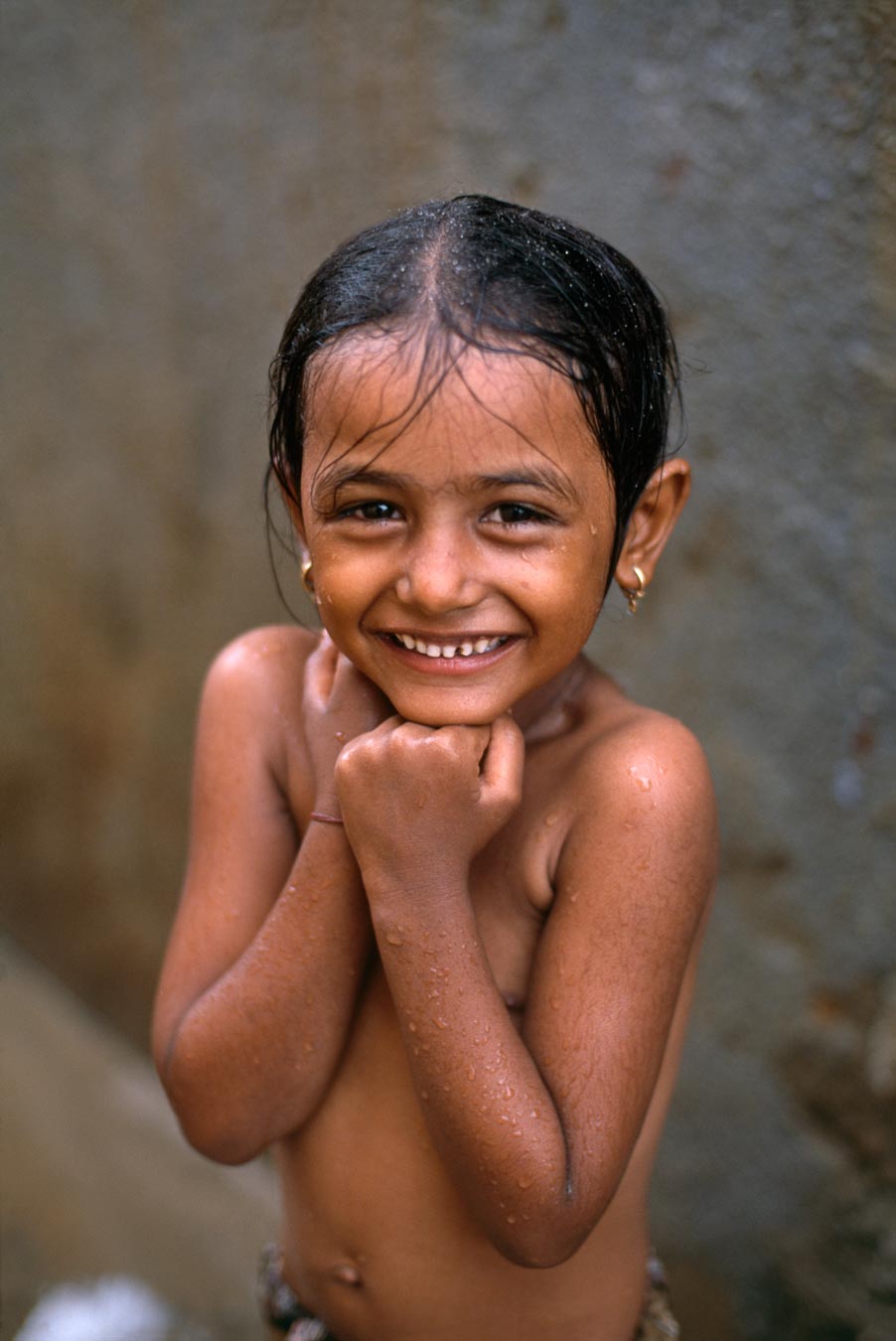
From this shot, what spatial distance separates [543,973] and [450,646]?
40 cm

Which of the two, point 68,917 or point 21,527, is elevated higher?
point 21,527

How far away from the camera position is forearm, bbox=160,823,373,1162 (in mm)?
1509

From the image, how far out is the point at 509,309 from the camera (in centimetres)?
133

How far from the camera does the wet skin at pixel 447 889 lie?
1356 millimetres

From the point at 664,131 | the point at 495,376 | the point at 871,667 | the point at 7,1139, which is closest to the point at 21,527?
the point at 7,1139

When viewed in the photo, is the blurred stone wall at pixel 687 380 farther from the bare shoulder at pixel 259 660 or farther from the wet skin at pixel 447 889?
the bare shoulder at pixel 259 660

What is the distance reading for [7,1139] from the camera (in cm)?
354

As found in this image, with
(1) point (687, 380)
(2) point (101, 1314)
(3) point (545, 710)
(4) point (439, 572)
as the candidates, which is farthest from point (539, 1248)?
(2) point (101, 1314)

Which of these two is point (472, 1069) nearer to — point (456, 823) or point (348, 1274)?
point (456, 823)

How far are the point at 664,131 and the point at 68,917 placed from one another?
3.04 m

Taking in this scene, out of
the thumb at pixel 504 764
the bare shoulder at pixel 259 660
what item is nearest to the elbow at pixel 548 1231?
the thumb at pixel 504 764

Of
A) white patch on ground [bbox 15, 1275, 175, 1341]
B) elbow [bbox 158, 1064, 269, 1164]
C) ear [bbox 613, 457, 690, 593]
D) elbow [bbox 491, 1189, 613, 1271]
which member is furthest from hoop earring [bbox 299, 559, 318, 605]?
white patch on ground [bbox 15, 1275, 175, 1341]

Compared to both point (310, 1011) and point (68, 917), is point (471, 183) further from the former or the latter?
point (68, 917)

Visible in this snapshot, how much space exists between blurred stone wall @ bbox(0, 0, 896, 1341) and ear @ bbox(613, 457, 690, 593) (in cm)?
80
